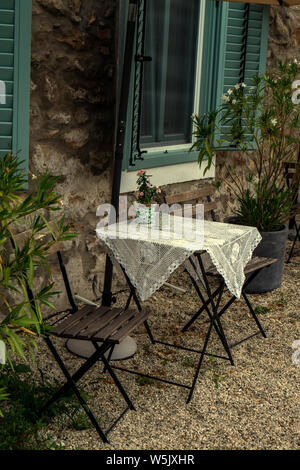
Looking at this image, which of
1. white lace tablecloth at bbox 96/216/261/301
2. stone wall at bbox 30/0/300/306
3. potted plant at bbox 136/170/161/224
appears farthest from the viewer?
stone wall at bbox 30/0/300/306

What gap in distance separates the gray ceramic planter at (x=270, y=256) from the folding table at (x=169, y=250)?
1.33 metres

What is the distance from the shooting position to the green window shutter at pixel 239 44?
19.9ft

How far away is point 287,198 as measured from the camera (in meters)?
5.93

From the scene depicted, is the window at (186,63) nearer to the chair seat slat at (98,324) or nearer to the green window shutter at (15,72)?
the green window shutter at (15,72)

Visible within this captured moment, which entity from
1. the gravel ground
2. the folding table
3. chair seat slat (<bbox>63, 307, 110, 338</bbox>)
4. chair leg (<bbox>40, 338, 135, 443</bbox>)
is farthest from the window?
chair leg (<bbox>40, 338, 135, 443</bbox>)

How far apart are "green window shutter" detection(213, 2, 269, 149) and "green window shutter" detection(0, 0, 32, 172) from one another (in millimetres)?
2535

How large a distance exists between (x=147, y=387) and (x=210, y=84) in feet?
10.9

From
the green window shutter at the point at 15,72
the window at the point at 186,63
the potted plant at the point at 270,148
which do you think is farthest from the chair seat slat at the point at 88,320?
the potted plant at the point at 270,148

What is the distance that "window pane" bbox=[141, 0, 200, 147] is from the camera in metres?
5.48

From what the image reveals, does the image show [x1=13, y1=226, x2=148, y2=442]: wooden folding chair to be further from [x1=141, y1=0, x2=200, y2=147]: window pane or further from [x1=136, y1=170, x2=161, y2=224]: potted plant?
[x1=141, y1=0, x2=200, y2=147]: window pane

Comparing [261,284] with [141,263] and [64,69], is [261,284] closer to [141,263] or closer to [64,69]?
[141,263]

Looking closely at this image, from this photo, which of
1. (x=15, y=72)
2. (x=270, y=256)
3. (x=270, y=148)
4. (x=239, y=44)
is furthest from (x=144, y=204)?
(x=239, y=44)

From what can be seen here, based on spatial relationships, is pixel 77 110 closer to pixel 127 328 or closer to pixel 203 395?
pixel 127 328

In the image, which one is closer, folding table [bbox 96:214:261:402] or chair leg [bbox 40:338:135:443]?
chair leg [bbox 40:338:135:443]
